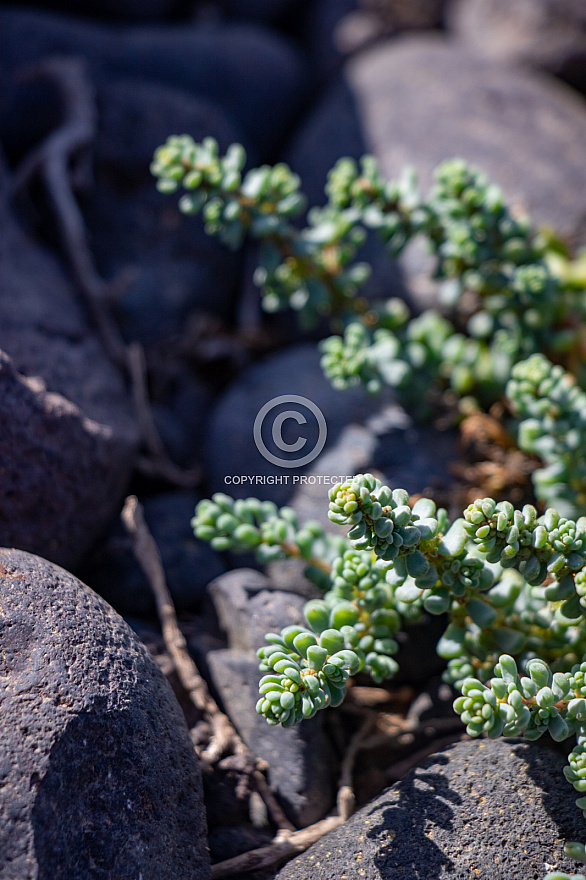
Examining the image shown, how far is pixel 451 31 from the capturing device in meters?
3.73

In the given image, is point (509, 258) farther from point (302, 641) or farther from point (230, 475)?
point (302, 641)

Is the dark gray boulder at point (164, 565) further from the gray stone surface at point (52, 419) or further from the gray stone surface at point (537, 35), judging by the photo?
the gray stone surface at point (537, 35)

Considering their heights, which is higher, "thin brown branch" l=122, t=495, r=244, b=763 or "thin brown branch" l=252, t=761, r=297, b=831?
"thin brown branch" l=122, t=495, r=244, b=763

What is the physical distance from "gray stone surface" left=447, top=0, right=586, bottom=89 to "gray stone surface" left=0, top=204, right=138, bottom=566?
258cm

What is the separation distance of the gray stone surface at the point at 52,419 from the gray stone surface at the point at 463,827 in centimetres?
112

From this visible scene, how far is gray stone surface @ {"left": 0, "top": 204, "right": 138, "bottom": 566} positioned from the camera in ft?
6.21

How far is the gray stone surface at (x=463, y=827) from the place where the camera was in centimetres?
143

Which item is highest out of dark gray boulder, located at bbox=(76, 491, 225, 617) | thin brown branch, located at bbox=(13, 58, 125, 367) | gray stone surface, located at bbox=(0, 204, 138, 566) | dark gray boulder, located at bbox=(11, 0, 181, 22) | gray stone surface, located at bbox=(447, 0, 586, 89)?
dark gray boulder, located at bbox=(11, 0, 181, 22)

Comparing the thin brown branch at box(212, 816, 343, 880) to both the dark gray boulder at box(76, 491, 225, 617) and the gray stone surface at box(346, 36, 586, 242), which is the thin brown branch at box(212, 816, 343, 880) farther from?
the gray stone surface at box(346, 36, 586, 242)

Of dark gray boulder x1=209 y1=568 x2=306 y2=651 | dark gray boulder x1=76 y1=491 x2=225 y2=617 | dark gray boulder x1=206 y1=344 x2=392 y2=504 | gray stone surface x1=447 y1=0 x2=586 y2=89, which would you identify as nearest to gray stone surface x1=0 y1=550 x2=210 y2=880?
dark gray boulder x1=209 y1=568 x2=306 y2=651

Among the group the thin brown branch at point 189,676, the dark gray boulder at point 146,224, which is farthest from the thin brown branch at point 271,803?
the dark gray boulder at point 146,224

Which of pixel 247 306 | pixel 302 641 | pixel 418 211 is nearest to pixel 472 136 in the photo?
pixel 418 211

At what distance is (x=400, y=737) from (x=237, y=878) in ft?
1.94

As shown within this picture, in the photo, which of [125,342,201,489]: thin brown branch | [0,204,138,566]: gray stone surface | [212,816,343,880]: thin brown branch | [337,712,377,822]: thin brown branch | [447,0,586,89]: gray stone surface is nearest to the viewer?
[212,816,343,880]: thin brown branch
